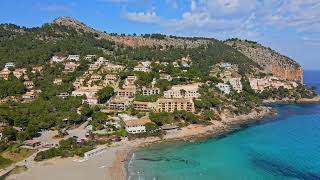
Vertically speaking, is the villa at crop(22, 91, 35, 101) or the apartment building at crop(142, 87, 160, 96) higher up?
the apartment building at crop(142, 87, 160, 96)

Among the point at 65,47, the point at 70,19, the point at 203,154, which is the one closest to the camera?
the point at 203,154

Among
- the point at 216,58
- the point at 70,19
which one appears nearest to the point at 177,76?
the point at 216,58

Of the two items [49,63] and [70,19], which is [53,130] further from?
[70,19]

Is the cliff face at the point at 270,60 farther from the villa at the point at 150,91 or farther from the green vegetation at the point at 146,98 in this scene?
the green vegetation at the point at 146,98

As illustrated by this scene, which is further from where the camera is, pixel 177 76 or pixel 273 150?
pixel 177 76

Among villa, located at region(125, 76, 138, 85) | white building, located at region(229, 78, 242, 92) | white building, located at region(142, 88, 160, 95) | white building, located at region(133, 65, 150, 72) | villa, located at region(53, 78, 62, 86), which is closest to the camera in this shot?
white building, located at region(142, 88, 160, 95)

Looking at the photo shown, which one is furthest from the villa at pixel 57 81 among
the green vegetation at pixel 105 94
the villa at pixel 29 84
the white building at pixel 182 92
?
the white building at pixel 182 92

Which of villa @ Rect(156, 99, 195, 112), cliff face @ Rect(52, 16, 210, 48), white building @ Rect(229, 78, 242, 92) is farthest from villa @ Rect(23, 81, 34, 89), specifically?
cliff face @ Rect(52, 16, 210, 48)

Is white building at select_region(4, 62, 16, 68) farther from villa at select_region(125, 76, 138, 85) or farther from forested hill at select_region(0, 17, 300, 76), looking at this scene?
villa at select_region(125, 76, 138, 85)
